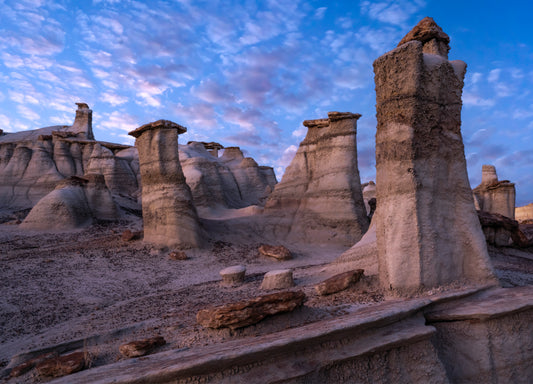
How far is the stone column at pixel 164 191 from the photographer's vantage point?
10375 millimetres

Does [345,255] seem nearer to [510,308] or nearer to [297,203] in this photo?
[510,308]

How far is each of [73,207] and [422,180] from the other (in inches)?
512

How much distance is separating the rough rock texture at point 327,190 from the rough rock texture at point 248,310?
8.52 meters

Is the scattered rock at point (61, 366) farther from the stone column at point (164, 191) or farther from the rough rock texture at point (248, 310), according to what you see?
the stone column at point (164, 191)

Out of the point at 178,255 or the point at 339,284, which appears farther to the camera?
the point at 178,255

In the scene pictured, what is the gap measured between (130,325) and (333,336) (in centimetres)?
271

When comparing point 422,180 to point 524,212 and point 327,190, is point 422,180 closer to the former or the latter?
point 327,190

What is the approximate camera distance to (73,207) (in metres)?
13.1

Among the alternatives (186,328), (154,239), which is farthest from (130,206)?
(186,328)

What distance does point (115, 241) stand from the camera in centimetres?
1078

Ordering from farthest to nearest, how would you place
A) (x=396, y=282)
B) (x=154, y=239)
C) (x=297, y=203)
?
(x=297, y=203) → (x=154, y=239) → (x=396, y=282)

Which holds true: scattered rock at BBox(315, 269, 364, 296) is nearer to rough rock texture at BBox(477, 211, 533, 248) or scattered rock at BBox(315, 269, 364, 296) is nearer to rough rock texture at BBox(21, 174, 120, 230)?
rough rock texture at BBox(477, 211, 533, 248)

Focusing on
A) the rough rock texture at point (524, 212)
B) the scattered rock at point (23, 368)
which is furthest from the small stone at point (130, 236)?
the rough rock texture at point (524, 212)

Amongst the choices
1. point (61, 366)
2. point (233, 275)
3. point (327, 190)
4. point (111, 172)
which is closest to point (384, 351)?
point (61, 366)
